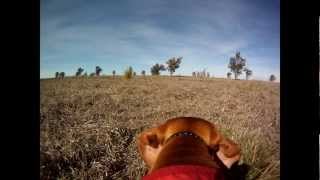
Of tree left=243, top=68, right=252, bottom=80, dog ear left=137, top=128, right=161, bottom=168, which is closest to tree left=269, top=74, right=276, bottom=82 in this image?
tree left=243, top=68, right=252, bottom=80

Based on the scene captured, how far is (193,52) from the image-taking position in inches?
84.3

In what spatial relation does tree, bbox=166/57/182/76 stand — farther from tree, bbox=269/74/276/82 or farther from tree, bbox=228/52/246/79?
tree, bbox=269/74/276/82

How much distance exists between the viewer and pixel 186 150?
1.81 metres

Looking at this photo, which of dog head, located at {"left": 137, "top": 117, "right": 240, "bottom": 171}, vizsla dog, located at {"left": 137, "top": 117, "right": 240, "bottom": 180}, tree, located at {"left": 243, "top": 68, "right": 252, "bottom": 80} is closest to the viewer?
vizsla dog, located at {"left": 137, "top": 117, "right": 240, "bottom": 180}

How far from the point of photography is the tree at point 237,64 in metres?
2.17

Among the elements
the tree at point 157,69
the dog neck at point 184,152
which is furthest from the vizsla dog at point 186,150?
the tree at point 157,69

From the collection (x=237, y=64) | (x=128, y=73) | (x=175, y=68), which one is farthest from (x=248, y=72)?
(x=128, y=73)

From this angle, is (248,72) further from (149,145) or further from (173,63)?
(149,145)

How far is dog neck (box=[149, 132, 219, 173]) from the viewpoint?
5.70ft

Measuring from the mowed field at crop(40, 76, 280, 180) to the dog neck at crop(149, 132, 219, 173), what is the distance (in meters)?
0.21

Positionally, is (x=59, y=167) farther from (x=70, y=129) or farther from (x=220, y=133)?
(x=220, y=133)

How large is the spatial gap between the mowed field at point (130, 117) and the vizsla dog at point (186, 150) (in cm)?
6
